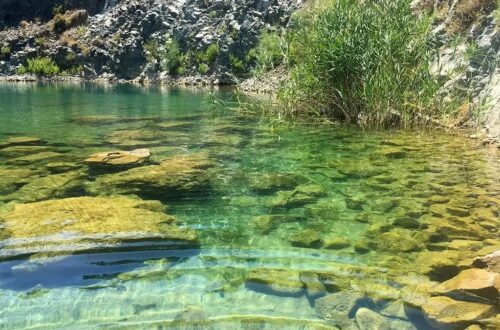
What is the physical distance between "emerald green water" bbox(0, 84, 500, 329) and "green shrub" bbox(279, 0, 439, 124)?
1.62m

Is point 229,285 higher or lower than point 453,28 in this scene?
lower

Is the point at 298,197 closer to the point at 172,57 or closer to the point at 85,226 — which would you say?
the point at 85,226

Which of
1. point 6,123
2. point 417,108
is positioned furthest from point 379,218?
point 6,123

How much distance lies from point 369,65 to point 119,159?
5.94 meters

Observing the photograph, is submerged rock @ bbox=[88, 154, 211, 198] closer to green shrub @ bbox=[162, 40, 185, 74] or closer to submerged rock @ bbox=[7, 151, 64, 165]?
submerged rock @ bbox=[7, 151, 64, 165]

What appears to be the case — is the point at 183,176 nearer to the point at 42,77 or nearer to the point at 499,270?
the point at 499,270

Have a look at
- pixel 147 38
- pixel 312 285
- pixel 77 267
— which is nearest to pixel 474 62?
pixel 312 285

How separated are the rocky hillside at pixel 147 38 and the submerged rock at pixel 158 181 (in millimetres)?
30893

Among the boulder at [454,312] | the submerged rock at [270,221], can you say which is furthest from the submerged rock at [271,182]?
the boulder at [454,312]

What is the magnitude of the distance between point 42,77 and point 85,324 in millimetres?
50523

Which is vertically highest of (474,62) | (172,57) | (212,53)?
(212,53)

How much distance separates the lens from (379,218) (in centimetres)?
489

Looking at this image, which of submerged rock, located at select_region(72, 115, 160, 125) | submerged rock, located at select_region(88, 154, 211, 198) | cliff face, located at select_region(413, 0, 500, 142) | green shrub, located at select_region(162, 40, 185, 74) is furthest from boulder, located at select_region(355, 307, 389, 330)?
green shrub, located at select_region(162, 40, 185, 74)

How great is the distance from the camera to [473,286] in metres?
3.20
